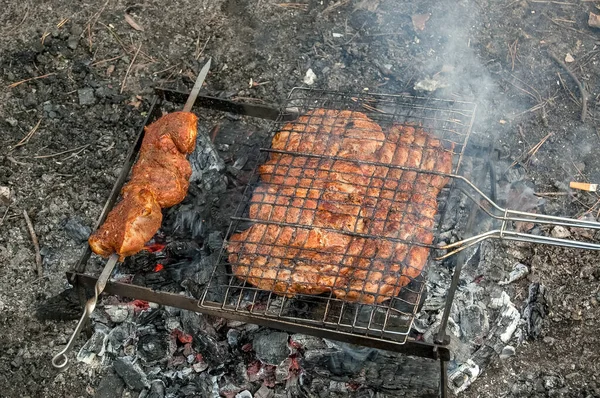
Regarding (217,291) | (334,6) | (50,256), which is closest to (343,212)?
(217,291)

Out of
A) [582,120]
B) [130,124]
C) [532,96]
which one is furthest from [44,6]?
[582,120]

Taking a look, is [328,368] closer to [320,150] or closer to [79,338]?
[320,150]

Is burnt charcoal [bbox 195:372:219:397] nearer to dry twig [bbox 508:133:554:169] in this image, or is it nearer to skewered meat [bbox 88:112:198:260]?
skewered meat [bbox 88:112:198:260]

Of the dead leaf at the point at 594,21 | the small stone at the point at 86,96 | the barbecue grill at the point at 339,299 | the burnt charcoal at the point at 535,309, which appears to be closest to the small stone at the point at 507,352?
the burnt charcoal at the point at 535,309

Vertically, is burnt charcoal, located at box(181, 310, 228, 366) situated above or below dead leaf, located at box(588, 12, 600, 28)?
below

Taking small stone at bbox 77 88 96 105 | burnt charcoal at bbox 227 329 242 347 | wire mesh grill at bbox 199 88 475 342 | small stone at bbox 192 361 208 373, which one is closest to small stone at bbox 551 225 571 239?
wire mesh grill at bbox 199 88 475 342

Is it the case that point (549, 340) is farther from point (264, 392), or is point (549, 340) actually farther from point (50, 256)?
point (50, 256)
